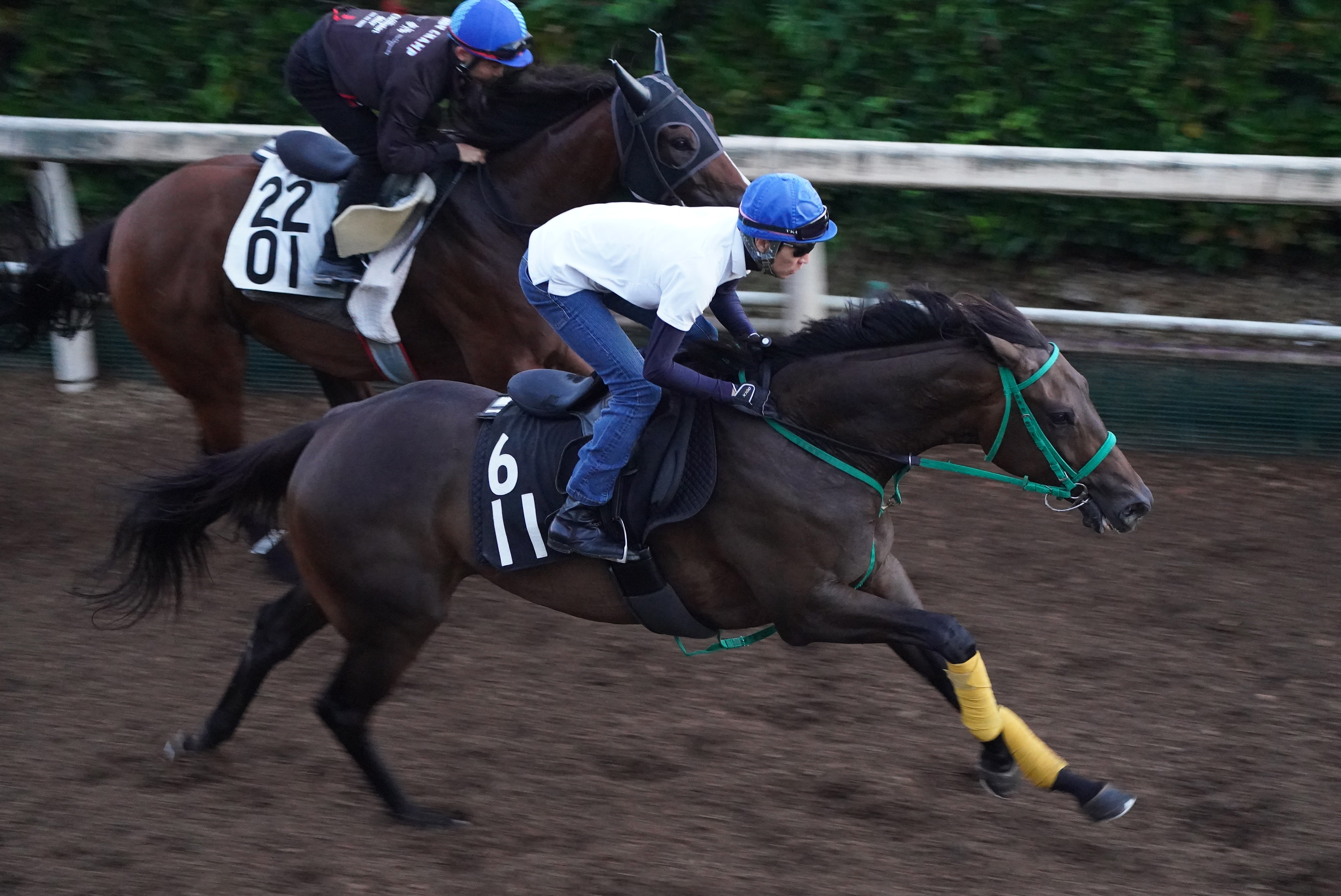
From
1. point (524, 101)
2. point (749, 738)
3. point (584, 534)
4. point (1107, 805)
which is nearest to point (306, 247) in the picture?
point (524, 101)

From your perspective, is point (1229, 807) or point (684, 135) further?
Answer: point (684, 135)

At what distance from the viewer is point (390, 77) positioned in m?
Answer: 5.05

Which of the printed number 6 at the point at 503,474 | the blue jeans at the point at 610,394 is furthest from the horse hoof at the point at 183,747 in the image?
the blue jeans at the point at 610,394

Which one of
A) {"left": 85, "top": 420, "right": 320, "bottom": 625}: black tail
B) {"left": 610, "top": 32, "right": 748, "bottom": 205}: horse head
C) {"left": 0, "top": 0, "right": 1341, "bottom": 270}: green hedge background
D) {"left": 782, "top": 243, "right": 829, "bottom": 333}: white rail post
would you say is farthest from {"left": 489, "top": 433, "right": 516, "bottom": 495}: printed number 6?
{"left": 0, "top": 0, "right": 1341, "bottom": 270}: green hedge background

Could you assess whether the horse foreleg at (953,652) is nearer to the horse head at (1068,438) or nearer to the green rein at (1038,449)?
the green rein at (1038,449)

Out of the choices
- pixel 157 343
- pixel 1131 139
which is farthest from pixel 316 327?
pixel 1131 139

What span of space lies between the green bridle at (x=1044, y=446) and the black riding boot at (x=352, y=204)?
8.61 ft

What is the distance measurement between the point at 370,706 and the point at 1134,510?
7.43 feet

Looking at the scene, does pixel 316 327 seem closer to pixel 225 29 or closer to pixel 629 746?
pixel 629 746

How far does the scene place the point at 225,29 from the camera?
7625 millimetres

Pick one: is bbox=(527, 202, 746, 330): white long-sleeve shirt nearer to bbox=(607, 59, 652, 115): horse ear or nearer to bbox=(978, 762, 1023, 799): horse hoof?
bbox=(607, 59, 652, 115): horse ear

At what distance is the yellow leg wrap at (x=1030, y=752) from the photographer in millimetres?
3770

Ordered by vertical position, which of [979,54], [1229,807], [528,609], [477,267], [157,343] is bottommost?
[528,609]

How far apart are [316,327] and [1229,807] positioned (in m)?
3.78
